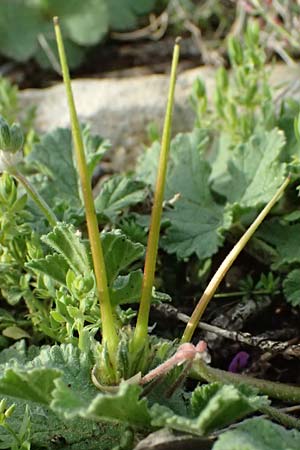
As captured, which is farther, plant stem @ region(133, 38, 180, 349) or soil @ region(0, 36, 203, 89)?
soil @ region(0, 36, 203, 89)

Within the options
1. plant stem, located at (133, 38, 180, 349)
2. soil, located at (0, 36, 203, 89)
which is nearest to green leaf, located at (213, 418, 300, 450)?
plant stem, located at (133, 38, 180, 349)

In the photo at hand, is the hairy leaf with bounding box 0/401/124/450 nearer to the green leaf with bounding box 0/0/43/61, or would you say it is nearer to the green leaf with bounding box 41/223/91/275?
the green leaf with bounding box 41/223/91/275

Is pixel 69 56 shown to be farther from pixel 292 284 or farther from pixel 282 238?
pixel 292 284

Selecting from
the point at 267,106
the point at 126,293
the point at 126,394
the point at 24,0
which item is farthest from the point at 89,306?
the point at 24,0

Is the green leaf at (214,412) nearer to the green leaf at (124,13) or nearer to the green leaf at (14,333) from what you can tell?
the green leaf at (14,333)

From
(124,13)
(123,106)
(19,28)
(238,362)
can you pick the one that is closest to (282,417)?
(238,362)

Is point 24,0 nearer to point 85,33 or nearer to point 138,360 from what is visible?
point 85,33
